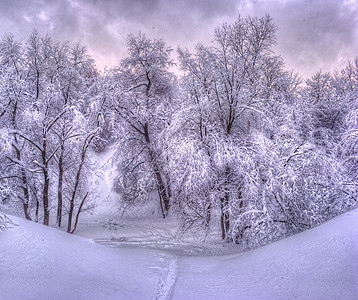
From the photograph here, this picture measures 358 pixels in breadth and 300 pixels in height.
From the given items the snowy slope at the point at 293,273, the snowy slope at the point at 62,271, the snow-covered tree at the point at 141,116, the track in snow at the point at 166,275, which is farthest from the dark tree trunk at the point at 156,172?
Result: the snowy slope at the point at 293,273

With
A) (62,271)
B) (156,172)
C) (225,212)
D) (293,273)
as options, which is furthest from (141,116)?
(293,273)

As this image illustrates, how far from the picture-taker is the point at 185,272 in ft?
15.1

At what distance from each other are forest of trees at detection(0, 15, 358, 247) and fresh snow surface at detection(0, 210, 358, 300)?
3.32 feet

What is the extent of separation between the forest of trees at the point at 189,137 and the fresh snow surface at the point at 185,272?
101 centimetres

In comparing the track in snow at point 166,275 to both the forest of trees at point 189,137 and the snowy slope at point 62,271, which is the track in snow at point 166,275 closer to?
the snowy slope at point 62,271

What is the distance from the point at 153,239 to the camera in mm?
9039

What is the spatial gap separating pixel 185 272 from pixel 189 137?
14.2ft

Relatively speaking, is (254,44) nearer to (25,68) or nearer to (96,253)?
(25,68)

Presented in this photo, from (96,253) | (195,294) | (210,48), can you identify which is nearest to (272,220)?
(195,294)

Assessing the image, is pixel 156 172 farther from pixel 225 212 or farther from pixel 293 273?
pixel 293 273

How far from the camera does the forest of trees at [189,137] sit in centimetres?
588

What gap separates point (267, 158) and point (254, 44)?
30.9 feet

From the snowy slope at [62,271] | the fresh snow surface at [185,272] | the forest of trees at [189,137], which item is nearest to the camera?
the fresh snow surface at [185,272]

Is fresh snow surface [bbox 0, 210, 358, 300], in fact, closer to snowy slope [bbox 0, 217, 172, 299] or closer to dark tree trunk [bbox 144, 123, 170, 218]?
snowy slope [bbox 0, 217, 172, 299]
